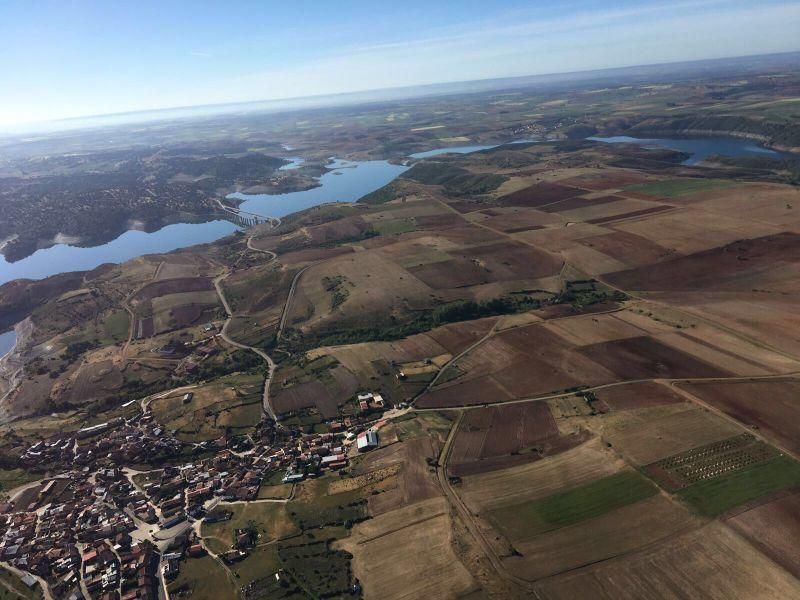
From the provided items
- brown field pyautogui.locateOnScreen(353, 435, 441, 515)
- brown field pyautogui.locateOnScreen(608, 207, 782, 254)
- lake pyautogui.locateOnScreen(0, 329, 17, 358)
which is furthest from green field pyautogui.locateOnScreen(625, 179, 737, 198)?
lake pyautogui.locateOnScreen(0, 329, 17, 358)

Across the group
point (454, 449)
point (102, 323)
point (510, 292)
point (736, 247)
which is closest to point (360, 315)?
point (510, 292)

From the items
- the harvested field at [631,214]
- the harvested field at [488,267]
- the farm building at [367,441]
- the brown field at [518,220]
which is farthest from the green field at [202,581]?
the harvested field at [631,214]

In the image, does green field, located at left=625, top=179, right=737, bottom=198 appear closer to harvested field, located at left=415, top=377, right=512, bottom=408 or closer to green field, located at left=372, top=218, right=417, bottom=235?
green field, located at left=372, top=218, right=417, bottom=235

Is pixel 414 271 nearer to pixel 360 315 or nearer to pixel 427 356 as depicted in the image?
pixel 360 315

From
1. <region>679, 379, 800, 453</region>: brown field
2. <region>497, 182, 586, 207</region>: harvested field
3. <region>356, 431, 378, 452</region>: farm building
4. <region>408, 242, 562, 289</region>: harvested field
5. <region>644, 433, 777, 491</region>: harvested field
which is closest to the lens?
<region>644, 433, 777, 491</region>: harvested field

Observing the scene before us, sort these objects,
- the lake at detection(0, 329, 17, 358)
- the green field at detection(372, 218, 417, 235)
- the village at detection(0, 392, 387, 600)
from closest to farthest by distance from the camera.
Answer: the village at detection(0, 392, 387, 600), the lake at detection(0, 329, 17, 358), the green field at detection(372, 218, 417, 235)
